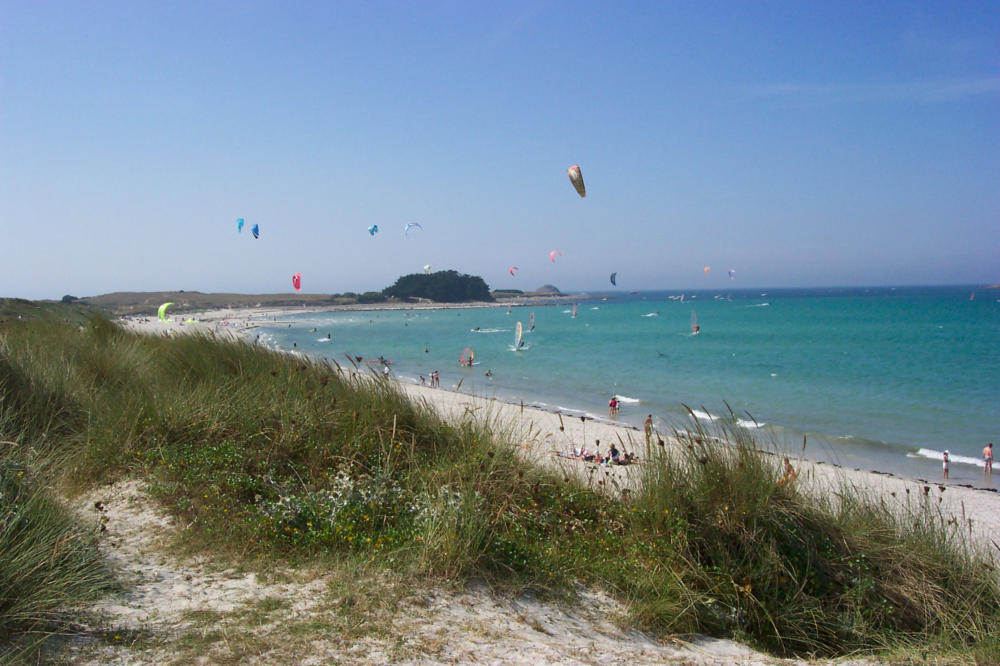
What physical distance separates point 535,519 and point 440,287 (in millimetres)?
137362

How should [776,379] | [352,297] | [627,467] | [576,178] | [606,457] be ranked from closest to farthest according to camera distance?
[627,467], [576,178], [606,457], [776,379], [352,297]

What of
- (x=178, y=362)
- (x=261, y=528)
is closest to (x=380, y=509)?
(x=261, y=528)

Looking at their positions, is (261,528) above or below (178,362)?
below

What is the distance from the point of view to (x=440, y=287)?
14025 centimetres

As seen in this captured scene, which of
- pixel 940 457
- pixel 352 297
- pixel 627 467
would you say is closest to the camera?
pixel 627 467

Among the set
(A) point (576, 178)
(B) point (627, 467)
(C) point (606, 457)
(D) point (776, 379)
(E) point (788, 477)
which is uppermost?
(A) point (576, 178)

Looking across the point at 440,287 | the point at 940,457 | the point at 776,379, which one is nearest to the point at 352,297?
the point at 440,287

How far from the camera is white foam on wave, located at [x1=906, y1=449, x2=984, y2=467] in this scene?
50.1ft

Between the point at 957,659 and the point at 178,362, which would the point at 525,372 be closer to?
the point at 178,362

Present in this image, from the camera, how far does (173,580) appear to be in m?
3.17

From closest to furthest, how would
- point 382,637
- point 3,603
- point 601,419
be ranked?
point 3,603
point 382,637
point 601,419

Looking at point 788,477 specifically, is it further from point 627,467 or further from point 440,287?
point 440,287

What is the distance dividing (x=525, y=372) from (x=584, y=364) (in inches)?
205

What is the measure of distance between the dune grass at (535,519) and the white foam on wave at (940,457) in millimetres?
13729
